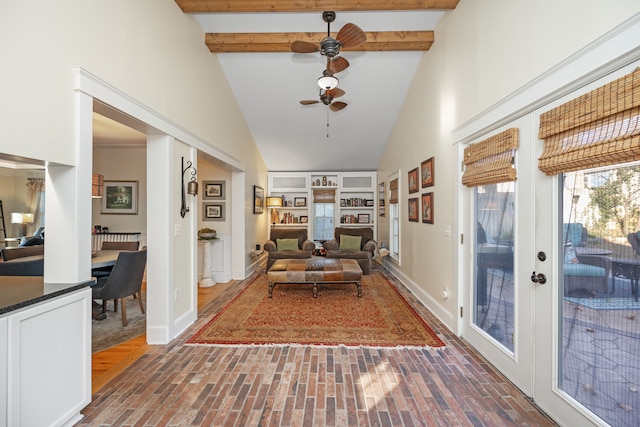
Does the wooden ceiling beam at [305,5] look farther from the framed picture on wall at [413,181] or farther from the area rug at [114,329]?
the area rug at [114,329]

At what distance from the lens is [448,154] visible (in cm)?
321

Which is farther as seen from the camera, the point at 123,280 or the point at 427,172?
the point at 427,172

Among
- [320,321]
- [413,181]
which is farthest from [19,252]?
[413,181]

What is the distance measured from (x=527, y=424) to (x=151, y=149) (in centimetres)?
393

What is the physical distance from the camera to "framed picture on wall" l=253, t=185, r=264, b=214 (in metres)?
6.22

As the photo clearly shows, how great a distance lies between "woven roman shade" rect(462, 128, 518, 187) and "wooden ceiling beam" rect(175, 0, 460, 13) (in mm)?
1765

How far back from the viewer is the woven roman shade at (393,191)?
215 inches

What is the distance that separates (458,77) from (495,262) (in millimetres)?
2039

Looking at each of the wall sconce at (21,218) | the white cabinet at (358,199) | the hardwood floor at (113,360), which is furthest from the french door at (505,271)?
the wall sconce at (21,218)

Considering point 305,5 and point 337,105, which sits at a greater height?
point 305,5

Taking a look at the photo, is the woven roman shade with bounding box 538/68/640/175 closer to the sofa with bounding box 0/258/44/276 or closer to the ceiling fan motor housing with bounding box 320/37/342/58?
the ceiling fan motor housing with bounding box 320/37/342/58

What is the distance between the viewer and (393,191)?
5.70 metres

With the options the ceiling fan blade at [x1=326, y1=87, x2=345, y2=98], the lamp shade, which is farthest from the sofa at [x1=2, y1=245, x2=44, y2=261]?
the ceiling fan blade at [x1=326, y1=87, x2=345, y2=98]

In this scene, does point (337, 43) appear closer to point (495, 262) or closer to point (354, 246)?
point (495, 262)
